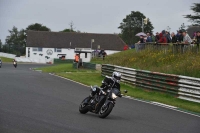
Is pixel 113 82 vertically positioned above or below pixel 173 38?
below

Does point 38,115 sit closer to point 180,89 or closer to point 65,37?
point 180,89

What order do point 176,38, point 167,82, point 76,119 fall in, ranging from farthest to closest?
point 176,38 < point 167,82 < point 76,119

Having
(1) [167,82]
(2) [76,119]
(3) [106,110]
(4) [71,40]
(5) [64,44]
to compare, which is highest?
(4) [71,40]

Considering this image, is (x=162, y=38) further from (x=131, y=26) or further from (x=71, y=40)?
(x=131, y=26)

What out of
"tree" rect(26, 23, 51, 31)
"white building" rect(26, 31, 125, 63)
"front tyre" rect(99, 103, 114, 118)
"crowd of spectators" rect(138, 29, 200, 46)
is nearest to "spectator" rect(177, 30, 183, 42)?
"crowd of spectators" rect(138, 29, 200, 46)

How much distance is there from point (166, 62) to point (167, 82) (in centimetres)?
808

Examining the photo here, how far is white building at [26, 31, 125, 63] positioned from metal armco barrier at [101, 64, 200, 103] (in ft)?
268

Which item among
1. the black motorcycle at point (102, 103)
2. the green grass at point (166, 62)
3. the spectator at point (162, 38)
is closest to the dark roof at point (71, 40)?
the green grass at point (166, 62)

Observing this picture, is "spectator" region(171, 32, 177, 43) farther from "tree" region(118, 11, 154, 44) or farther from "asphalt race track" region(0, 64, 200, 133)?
"tree" region(118, 11, 154, 44)

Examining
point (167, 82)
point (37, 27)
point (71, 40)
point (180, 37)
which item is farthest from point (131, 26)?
point (167, 82)

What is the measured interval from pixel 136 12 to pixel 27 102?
109 m

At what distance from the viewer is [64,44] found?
110375 millimetres

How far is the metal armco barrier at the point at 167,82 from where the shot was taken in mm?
19656

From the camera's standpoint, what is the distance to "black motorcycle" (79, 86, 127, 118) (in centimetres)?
1302
